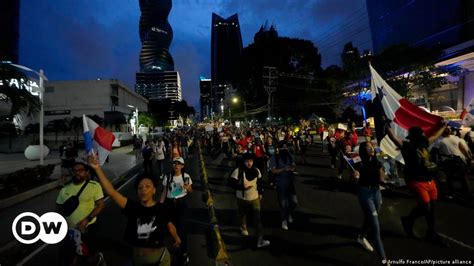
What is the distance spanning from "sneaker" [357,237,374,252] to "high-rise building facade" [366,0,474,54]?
33.5 m

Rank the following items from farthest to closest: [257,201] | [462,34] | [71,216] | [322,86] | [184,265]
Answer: [322,86], [462,34], [257,201], [184,265], [71,216]

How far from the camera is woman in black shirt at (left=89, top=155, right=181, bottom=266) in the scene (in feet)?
9.16

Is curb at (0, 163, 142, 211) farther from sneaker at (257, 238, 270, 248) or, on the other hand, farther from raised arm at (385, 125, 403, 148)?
raised arm at (385, 125, 403, 148)

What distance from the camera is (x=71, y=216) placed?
373 cm

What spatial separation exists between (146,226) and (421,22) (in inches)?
2222

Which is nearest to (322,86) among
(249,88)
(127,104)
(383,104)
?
(249,88)

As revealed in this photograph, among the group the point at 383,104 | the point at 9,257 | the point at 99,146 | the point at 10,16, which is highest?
the point at 10,16

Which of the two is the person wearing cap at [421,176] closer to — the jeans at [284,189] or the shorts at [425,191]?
the shorts at [425,191]

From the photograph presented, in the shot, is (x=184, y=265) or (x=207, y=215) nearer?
(x=184, y=265)

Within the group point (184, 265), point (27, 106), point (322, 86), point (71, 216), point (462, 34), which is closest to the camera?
point (71, 216)

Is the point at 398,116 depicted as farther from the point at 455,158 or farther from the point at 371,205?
the point at 455,158

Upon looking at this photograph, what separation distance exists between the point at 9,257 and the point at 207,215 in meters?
3.90

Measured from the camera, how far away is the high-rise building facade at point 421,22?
125ft

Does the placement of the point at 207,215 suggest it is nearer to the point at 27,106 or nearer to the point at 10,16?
the point at 27,106
